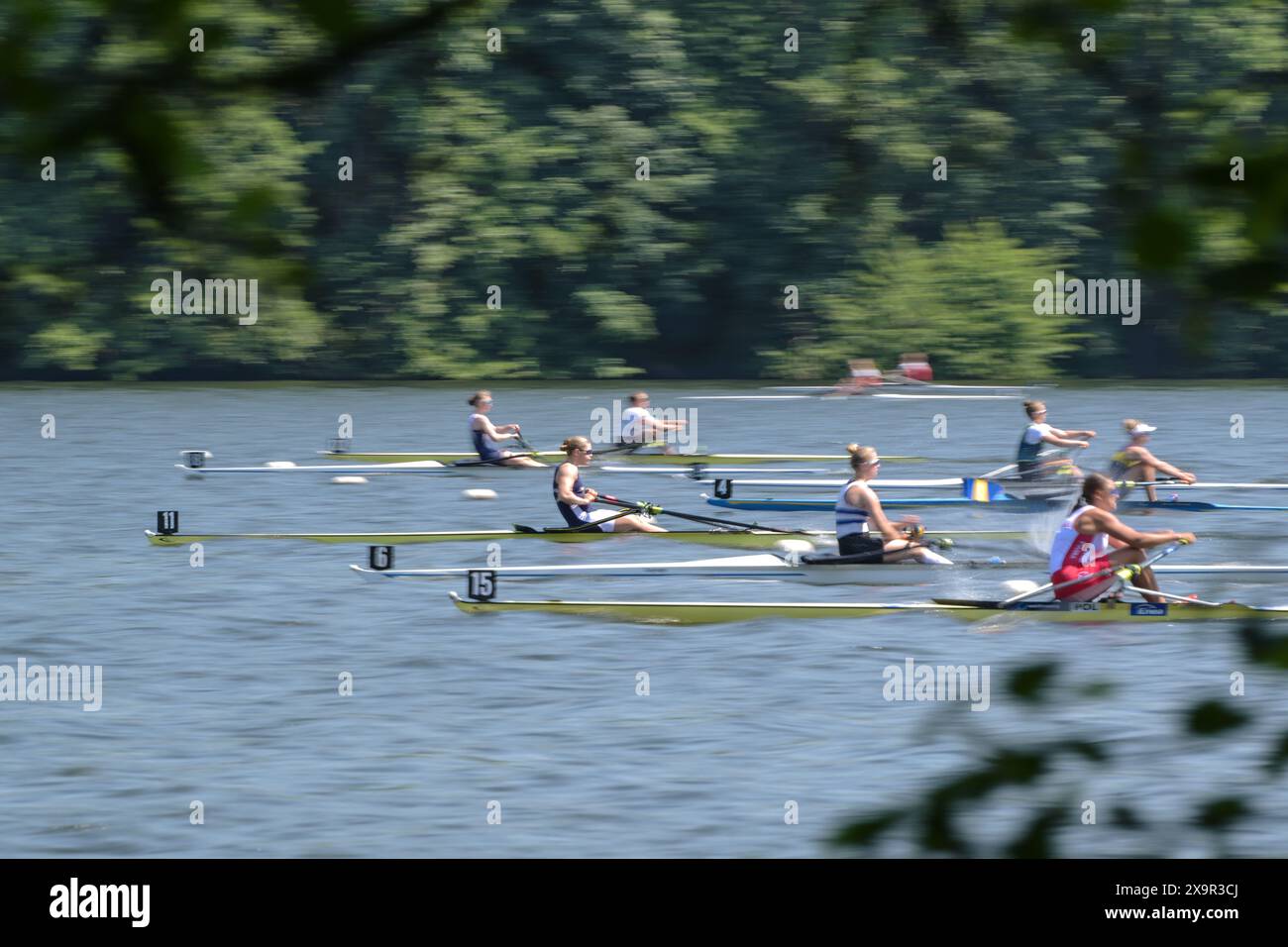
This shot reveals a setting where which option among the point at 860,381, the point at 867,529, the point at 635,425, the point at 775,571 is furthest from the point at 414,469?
the point at 860,381

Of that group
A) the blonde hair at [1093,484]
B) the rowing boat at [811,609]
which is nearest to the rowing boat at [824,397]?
the rowing boat at [811,609]

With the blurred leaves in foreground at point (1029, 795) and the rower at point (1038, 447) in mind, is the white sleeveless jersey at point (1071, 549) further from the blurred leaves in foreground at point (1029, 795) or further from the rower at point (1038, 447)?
the blurred leaves in foreground at point (1029, 795)

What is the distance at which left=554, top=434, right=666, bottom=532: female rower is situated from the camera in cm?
1631

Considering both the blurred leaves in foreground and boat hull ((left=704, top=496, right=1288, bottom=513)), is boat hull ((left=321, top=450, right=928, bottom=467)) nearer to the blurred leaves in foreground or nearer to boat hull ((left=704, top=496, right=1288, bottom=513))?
boat hull ((left=704, top=496, right=1288, bottom=513))

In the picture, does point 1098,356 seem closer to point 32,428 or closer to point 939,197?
point 939,197

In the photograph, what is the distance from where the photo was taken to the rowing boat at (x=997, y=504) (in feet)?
61.8

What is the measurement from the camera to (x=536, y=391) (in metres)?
38.7

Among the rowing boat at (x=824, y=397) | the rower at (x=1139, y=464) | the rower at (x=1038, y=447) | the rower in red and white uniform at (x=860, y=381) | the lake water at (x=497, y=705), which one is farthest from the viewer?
the rowing boat at (x=824, y=397)

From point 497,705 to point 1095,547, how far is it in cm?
399

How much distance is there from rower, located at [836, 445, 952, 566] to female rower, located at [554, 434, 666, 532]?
9.78 feet

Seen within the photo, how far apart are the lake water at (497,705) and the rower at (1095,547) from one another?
0.34m

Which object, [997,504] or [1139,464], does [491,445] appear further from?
[1139,464]

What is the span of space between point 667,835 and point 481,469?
15207mm
